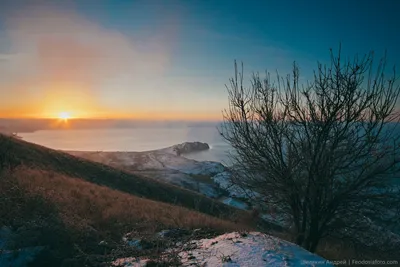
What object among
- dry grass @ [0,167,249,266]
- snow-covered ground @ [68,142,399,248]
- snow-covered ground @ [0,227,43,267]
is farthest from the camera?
snow-covered ground @ [68,142,399,248]

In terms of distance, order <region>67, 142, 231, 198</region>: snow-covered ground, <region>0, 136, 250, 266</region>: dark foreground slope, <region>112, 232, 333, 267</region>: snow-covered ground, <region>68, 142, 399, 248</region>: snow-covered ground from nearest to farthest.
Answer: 1. <region>112, 232, 333, 267</region>: snow-covered ground
2. <region>0, 136, 250, 266</region>: dark foreground slope
3. <region>68, 142, 399, 248</region>: snow-covered ground
4. <region>67, 142, 231, 198</region>: snow-covered ground

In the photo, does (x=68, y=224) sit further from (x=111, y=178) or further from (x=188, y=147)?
(x=188, y=147)

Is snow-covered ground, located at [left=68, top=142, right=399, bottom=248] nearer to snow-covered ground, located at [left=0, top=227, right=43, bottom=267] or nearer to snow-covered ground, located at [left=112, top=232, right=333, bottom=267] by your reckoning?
snow-covered ground, located at [left=112, top=232, right=333, bottom=267]

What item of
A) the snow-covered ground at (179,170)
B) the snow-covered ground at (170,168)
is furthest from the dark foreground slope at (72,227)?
the snow-covered ground at (170,168)

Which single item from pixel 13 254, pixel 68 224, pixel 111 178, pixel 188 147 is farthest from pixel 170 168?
pixel 13 254

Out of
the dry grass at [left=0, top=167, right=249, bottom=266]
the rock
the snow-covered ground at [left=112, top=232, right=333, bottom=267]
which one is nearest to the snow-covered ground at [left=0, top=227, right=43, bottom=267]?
the dry grass at [left=0, top=167, right=249, bottom=266]

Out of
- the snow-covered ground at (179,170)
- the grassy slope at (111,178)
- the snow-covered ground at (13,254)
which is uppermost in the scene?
the snow-covered ground at (13,254)

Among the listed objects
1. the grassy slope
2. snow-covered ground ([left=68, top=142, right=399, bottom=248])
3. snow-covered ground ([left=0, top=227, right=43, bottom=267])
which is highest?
snow-covered ground ([left=0, top=227, right=43, bottom=267])

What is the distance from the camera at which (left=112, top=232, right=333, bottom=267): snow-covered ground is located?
198 inches

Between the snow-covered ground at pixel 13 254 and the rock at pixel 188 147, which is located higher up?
the snow-covered ground at pixel 13 254

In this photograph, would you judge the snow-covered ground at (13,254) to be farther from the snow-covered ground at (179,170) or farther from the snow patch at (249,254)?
the snow-covered ground at (179,170)

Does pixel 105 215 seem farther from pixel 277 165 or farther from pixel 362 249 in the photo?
pixel 362 249

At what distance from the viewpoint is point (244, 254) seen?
540 cm

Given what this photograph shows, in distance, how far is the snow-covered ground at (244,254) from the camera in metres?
5.03
